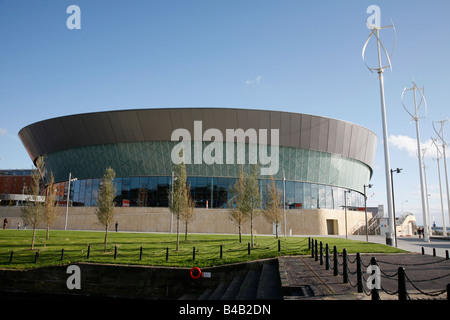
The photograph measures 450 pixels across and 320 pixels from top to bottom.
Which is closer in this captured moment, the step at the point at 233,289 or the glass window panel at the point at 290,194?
the step at the point at 233,289

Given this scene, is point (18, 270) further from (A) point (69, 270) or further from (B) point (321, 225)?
(B) point (321, 225)

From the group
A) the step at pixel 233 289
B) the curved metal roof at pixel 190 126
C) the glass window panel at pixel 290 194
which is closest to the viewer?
the step at pixel 233 289

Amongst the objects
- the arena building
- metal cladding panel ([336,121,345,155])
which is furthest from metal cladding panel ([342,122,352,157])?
metal cladding panel ([336,121,345,155])

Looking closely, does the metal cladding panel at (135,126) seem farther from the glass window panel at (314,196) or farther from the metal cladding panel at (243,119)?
the glass window panel at (314,196)

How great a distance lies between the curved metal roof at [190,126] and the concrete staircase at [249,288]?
30.6 metres

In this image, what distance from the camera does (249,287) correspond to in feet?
45.4

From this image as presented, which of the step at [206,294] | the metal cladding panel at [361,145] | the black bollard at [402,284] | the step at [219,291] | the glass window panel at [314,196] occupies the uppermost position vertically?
the metal cladding panel at [361,145]

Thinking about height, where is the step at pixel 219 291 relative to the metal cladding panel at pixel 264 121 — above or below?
below

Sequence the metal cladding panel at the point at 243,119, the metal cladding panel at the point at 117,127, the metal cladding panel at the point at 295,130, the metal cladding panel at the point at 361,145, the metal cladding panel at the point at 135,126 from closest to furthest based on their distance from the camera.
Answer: the metal cladding panel at the point at 243,119 < the metal cladding panel at the point at 295,130 < the metal cladding panel at the point at 135,126 < the metal cladding panel at the point at 117,127 < the metal cladding panel at the point at 361,145

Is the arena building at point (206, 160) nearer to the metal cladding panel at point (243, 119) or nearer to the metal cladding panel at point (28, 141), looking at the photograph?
the metal cladding panel at point (243, 119)

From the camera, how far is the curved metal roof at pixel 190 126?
45.6m

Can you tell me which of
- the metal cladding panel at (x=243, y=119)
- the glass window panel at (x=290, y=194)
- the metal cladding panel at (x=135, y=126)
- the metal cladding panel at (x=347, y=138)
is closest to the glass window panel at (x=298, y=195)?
the glass window panel at (x=290, y=194)

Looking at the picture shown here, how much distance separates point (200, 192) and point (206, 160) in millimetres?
4604
